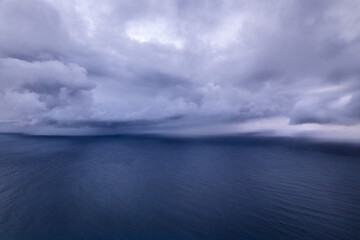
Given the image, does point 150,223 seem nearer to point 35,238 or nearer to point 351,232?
point 35,238

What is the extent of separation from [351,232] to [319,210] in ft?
23.5

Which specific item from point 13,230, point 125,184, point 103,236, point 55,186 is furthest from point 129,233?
point 55,186

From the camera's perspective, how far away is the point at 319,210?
35.8m

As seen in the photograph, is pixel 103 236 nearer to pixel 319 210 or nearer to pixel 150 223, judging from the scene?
pixel 150 223

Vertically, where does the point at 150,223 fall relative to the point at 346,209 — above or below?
below

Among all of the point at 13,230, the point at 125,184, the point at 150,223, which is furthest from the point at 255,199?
the point at 13,230

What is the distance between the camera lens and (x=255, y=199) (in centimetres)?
4247

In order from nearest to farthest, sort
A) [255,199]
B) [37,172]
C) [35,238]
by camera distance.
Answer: [35,238]
[255,199]
[37,172]

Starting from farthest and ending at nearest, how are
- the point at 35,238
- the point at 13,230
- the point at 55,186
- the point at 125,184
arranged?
the point at 125,184, the point at 55,186, the point at 13,230, the point at 35,238

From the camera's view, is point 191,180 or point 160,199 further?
point 191,180

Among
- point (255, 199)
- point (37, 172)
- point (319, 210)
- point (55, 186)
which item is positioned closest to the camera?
point (319, 210)

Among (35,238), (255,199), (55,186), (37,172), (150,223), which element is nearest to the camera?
(35,238)

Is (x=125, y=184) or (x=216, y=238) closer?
(x=216, y=238)

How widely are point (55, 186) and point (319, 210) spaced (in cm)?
7276
